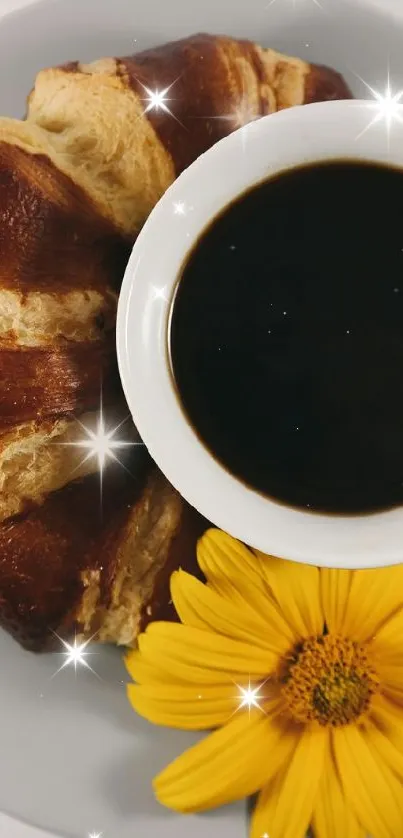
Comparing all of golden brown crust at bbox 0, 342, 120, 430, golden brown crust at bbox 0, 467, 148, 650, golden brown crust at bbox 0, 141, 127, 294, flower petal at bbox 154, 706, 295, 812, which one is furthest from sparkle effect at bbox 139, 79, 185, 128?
flower petal at bbox 154, 706, 295, 812

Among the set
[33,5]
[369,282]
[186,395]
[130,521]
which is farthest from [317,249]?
[33,5]

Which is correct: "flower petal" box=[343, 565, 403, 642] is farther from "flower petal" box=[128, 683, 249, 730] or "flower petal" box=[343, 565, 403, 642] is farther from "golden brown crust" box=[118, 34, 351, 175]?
"golden brown crust" box=[118, 34, 351, 175]

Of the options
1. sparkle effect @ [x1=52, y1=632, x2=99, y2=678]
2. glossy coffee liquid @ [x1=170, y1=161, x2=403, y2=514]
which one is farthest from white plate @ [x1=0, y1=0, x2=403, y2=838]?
glossy coffee liquid @ [x1=170, y1=161, x2=403, y2=514]

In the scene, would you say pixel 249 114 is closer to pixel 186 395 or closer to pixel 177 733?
pixel 186 395

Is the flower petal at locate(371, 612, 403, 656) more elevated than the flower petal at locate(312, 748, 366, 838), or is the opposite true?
the flower petal at locate(371, 612, 403, 656)

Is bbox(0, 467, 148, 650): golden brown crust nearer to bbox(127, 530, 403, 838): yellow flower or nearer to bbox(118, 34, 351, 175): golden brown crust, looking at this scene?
bbox(127, 530, 403, 838): yellow flower

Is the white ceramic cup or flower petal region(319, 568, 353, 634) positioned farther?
flower petal region(319, 568, 353, 634)

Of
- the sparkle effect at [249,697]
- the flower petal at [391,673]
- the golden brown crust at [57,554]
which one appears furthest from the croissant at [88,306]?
the flower petal at [391,673]

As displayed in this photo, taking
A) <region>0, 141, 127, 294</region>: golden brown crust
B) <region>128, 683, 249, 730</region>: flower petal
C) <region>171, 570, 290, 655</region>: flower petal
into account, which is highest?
<region>0, 141, 127, 294</region>: golden brown crust
